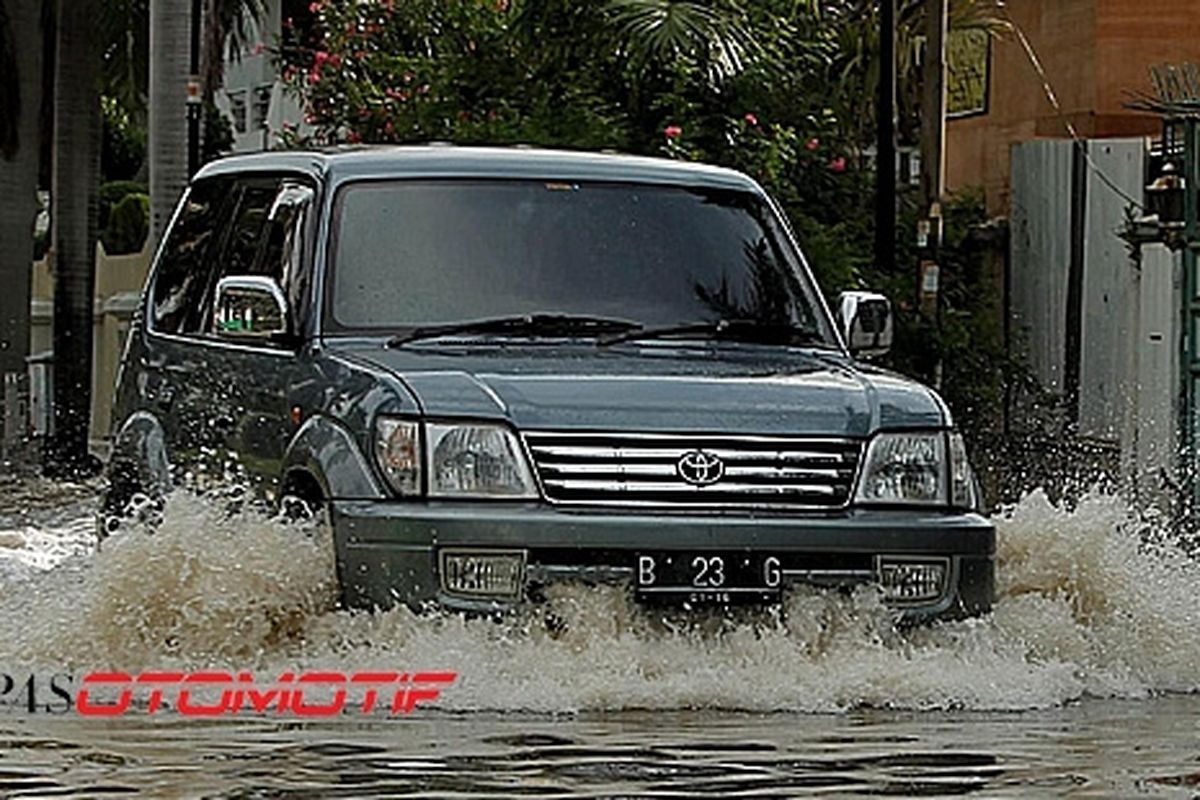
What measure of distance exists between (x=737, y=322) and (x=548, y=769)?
9.80ft

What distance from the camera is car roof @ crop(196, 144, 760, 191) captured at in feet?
33.0

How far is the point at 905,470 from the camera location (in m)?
9.01

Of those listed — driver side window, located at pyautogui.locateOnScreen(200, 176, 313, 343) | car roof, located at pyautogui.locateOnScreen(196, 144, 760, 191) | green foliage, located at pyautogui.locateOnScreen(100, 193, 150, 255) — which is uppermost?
green foliage, located at pyautogui.locateOnScreen(100, 193, 150, 255)

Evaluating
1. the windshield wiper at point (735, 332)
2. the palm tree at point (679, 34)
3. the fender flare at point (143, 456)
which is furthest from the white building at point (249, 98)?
the windshield wiper at point (735, 332)

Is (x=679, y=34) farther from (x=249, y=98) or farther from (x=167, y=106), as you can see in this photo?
(x=249, y=98)

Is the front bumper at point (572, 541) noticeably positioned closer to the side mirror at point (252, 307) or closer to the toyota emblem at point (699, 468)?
the toyota emblem at point (699, 468)

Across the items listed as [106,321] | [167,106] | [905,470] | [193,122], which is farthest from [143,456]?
[106,321]

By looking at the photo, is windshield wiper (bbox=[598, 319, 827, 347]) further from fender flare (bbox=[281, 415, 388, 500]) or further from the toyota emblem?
fender flare (bbox=[281, 415, 388, 500])

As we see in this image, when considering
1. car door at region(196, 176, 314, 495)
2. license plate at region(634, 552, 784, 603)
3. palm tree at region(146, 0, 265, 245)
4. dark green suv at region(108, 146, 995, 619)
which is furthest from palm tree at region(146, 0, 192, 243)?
license plate at region(634, 552, 784, 603)

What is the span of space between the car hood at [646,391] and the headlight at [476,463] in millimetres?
52

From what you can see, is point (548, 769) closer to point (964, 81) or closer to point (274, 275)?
point (274, 275)

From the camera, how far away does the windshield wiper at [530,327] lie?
9500 mm

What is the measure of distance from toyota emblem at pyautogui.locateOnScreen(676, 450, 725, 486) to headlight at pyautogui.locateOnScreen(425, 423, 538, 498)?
0.42 meters

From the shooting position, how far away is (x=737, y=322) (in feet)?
32.8
